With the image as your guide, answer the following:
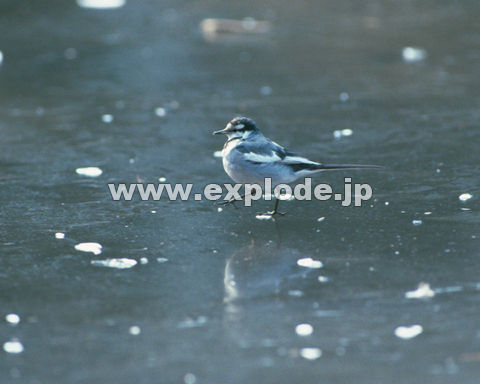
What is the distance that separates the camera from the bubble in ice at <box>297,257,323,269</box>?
5.25 metres

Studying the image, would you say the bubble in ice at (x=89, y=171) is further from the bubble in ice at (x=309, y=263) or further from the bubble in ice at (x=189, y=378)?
the bubble in ice at (x=189, y=378)

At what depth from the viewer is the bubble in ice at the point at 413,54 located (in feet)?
39.5

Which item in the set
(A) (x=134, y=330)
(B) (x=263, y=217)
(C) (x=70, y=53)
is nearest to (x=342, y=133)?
(B) (x=263, y=217)

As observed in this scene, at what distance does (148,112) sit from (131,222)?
A: 3733 millimetres

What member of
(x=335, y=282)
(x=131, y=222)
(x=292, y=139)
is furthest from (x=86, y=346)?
(x=292, y=139)

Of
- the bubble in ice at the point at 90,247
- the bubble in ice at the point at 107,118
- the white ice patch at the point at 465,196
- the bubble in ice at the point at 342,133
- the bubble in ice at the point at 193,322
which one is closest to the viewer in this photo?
the bubble in ice at the point at 193,322

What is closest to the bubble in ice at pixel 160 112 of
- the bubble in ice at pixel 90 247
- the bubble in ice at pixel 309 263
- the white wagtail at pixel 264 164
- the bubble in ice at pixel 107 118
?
the bubble in ice at pixel 107 118

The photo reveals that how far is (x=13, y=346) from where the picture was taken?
4199mm

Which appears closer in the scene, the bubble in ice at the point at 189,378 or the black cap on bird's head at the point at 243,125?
the bubble in ice at the point at 189,378

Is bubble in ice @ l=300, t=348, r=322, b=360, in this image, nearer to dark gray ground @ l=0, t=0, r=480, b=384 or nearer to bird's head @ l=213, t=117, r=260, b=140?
dark gray ground @ l=0, t=0, r=480, b=384

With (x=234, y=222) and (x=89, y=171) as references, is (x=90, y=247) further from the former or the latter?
(x=89, y=171)

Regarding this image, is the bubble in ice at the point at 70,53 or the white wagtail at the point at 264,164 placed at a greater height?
the bubble in ice at the point at 70,53

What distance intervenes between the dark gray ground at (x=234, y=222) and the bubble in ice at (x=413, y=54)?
14cm

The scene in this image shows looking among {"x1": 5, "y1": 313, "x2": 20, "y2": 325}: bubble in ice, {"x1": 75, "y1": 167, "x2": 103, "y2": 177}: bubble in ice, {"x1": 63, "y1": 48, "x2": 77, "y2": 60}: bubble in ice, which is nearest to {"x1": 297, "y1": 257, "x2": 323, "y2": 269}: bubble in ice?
{"x1": 5, "y1": 313, "x2": 20, "y2": 325}: bubble in ice
